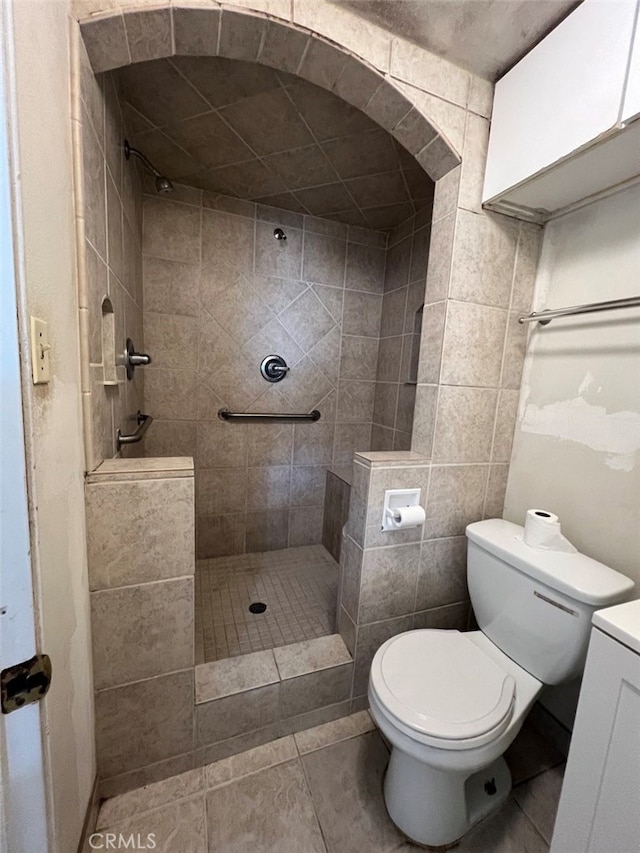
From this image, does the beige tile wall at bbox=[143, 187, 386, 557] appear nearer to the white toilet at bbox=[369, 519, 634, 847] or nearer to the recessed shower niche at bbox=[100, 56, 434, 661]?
the recessed shower niche at bbox=[100, 56, 434, 661]

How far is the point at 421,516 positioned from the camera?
1171 millimetres

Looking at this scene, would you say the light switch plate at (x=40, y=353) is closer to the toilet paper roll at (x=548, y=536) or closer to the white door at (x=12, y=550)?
the white door at (x=12, y=550)

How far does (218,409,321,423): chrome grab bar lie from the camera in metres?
2.00

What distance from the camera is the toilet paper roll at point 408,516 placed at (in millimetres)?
1158

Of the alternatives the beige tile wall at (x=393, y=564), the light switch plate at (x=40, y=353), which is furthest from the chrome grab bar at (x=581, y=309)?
the light switch plate at (x=40, y=353)

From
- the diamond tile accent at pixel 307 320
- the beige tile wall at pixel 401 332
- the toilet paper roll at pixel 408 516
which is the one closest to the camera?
the toilet paper roll at pixel 408 516

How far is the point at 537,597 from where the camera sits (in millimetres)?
985

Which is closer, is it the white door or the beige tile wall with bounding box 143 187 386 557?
the white door

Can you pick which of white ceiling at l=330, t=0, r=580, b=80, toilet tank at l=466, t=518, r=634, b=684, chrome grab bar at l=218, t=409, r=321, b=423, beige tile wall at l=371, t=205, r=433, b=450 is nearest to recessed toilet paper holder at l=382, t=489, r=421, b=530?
toilet tank at l=466, t=518, r=634, b=684

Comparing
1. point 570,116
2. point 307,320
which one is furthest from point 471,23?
point 307,320

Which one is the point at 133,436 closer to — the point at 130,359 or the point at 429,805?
the point at 130,359

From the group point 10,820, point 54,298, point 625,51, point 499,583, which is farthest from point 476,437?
point 10,820

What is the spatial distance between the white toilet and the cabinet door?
179 mm

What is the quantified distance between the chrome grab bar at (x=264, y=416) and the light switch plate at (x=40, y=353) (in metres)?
1.38
